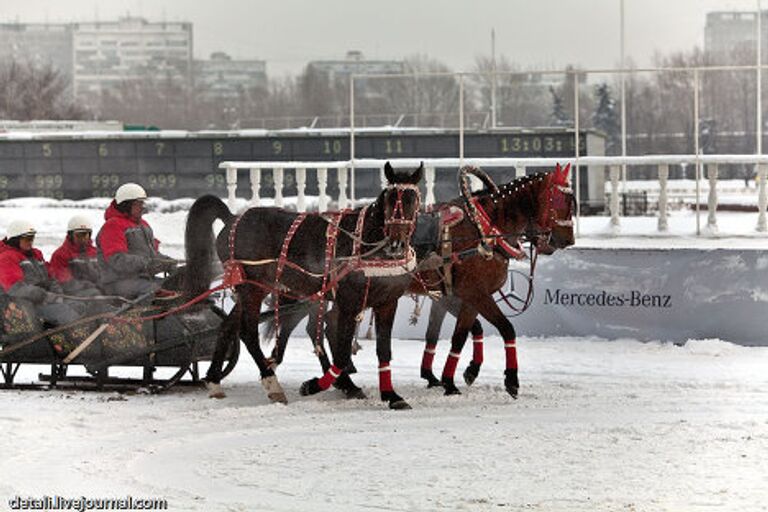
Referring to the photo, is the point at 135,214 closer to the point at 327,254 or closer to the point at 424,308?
the point at 327,254

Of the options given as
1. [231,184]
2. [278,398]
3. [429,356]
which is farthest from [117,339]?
[231,184]

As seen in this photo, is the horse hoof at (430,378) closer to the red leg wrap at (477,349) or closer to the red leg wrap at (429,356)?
the red leg wrap at (429,356)

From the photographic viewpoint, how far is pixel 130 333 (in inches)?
559

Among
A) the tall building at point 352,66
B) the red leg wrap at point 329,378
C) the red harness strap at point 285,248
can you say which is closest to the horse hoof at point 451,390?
the red leg wrap at point 329,378

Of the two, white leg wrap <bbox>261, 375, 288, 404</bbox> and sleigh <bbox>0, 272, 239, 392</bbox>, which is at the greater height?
sleigh <bbox>0, 272, 239, 392</bbox>

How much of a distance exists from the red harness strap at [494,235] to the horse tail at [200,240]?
224 cm

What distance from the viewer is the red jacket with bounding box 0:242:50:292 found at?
1443 centimetres

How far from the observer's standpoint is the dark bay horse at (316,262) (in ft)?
44.0

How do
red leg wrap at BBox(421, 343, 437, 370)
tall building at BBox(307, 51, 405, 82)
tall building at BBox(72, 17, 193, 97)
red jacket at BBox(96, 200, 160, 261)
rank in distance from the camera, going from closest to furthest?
red jacket at BBox(96, 200, 160, 261) → red leg wrap at BBox(421, 343, 437, 370) → tall building at BBox(307, 51, 405, 82) → tall building at BBox(72, 17, 193, 97)

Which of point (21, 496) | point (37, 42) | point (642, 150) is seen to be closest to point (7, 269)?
point (21, 496)

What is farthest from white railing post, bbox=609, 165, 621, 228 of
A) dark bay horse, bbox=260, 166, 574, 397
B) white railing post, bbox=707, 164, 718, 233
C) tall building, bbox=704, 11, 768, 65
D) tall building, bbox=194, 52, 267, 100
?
tall building, bbox=194, 52, 267, 100

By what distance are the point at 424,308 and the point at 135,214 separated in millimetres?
5042

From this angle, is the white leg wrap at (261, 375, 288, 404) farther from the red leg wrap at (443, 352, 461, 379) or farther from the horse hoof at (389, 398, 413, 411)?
the red leg wrap at (443, 352, 461, 379)

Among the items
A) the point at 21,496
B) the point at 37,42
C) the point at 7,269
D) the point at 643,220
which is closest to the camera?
the point at 21,496
